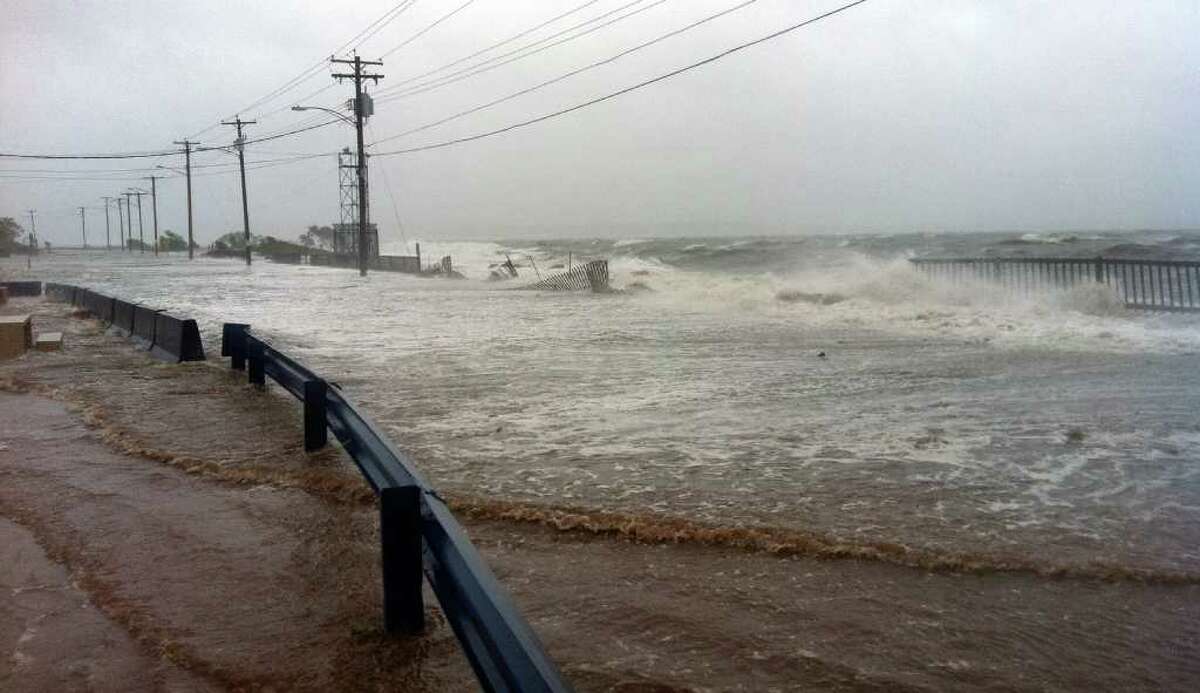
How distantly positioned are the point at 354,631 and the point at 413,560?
465 mm

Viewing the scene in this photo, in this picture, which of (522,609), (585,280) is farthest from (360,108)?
(522,609)

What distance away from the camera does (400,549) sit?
4.15 m

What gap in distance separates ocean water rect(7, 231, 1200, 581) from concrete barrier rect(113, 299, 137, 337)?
1.47 meters

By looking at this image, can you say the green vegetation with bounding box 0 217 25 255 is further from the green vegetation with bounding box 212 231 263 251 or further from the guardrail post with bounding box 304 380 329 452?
the guardrail post with bounding box 304 380 329 452

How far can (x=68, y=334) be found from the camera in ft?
60.4

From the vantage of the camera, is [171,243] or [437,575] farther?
[171,243]

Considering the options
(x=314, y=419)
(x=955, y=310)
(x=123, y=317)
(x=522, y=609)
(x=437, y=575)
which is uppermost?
(x=123, y=317)

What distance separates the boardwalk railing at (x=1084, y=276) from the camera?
69.4 ft

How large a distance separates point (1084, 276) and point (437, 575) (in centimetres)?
2346

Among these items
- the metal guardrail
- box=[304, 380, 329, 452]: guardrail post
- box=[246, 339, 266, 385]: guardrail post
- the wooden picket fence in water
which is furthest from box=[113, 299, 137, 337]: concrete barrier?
the wooden picket fence in water

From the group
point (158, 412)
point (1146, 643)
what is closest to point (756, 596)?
point (1146, 643)

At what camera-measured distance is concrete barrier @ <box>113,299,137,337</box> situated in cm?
1733

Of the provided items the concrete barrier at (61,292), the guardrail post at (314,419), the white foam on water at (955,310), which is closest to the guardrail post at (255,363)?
the guardrail post at (314,419)

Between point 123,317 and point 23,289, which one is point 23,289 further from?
point 123,317
